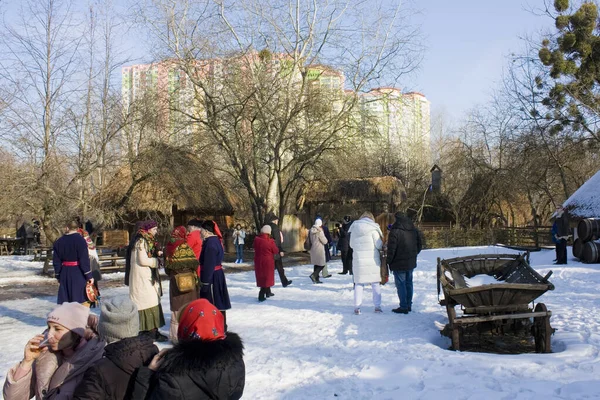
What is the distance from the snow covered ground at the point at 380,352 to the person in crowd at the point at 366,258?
0.40 metres

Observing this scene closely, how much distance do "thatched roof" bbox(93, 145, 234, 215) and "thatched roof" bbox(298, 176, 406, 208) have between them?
449 cm

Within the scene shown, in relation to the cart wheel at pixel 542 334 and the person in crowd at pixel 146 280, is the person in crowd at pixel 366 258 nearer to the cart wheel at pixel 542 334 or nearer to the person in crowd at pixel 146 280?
the cart wheel at pixel 542 334

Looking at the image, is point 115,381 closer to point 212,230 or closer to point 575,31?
point 212,230

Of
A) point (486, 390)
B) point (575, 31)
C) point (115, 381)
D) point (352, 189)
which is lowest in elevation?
point (486, 390)

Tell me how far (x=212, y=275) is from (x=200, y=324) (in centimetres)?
451

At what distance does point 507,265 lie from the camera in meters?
10.1

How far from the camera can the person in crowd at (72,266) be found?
8211mm

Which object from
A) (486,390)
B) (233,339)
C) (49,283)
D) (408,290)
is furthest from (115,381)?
(49,283)

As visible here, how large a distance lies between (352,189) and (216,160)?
7262 millimetres

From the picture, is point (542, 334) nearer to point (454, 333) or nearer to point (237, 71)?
point (454, 333)

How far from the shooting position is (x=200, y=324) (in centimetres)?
320

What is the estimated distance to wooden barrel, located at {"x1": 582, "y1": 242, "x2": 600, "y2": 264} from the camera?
1549 cm

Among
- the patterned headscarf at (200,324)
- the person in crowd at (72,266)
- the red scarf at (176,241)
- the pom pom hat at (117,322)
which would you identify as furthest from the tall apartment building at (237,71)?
the patterned headscarf at (200,324)

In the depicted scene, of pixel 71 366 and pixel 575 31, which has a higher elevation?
pixel 575 31
